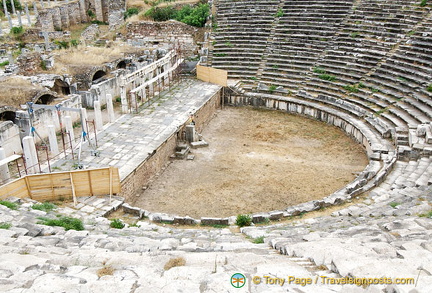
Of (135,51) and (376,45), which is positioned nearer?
(376,45)

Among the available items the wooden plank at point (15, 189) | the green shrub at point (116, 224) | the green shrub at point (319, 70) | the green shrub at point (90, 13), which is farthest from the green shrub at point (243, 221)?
the green shrub at point (90, 13)

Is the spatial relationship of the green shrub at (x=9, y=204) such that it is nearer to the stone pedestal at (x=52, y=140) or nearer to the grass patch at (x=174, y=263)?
the stone pedestal at (x=52, y=140)

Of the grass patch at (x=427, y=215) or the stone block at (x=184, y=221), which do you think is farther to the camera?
the stone block at (x=184, y=221)

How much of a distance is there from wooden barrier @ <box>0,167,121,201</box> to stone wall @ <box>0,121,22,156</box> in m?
3.10

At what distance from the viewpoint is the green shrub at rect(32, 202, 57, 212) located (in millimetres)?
9883

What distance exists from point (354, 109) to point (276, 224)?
9465 millimetres

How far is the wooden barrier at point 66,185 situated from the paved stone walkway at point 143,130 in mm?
737

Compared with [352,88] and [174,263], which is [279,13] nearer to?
[352,88]

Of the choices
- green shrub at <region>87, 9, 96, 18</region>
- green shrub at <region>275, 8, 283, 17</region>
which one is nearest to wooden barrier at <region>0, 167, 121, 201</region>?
green shrub at <region>275, 8, 283, 17</region>

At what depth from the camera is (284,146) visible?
641 inches

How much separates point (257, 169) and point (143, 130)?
4.71m

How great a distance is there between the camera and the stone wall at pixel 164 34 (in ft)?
84.2

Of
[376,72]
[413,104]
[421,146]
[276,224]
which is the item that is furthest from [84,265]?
[376,72]

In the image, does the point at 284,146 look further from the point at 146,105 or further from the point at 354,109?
the point at 146,105
